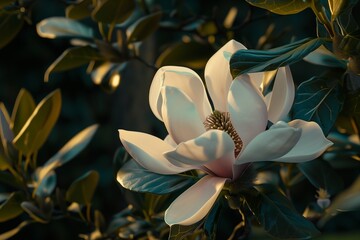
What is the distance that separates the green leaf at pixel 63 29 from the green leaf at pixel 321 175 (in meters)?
0.46

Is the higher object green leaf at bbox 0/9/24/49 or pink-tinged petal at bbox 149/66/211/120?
pink-tinged petal at bbox 149/66/211/120

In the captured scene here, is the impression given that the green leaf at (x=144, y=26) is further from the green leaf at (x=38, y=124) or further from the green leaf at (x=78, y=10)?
the green leaf at (x=38, y=124)

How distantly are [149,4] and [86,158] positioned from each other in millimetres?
1689

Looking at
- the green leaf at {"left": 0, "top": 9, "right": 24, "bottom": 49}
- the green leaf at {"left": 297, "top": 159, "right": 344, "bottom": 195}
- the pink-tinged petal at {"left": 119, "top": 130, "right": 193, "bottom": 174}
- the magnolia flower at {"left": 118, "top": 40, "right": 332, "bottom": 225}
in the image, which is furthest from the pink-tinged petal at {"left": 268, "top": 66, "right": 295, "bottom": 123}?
the green leaf at {"left": 0, "top": 9, "right": 24, "bottom": 49}

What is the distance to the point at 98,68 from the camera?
1133mm

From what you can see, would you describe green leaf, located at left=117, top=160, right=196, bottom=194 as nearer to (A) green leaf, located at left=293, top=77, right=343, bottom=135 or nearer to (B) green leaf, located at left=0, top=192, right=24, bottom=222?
(A) green leaf, located at left=293, top=77, right=343, bottom=135

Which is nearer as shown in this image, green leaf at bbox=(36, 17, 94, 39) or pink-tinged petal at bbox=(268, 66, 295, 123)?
pink-tinged petal at bbox=(268, 66, 295, 123)

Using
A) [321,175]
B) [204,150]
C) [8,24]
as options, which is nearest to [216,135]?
[204,150]

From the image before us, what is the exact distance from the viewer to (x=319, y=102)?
2.24 feet

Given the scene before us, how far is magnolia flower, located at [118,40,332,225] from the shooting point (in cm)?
55

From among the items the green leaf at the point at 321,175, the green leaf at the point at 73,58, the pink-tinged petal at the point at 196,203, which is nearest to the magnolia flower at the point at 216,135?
the pink-tinged petal at the point at 196,203

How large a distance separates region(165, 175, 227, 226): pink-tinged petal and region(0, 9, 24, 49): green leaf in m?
0.56

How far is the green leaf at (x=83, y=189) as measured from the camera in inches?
37.9

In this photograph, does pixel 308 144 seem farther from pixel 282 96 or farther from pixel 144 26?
pixel 144 26
